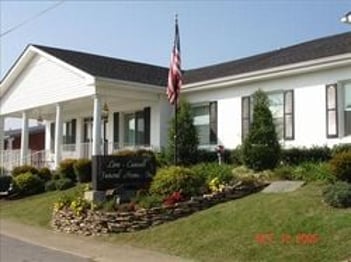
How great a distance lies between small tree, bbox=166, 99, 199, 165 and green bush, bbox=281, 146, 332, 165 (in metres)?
4.66

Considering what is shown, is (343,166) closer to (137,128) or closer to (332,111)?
(332,111)

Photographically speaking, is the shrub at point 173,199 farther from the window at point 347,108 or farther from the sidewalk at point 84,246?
the window at point 347,108

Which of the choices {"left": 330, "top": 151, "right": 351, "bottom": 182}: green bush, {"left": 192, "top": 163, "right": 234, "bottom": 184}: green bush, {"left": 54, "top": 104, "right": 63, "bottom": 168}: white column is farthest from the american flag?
{"left": 54, "top": 104, "right": 63, "bottom": 168}: white column

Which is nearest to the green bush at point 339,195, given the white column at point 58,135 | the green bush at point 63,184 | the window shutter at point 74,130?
the green bush at point 63,184

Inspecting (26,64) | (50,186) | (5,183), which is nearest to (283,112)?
(50,186)

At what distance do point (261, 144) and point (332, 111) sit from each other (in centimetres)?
273

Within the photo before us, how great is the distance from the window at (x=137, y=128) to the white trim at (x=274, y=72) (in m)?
2.84

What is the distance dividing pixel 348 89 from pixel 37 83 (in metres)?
16.4

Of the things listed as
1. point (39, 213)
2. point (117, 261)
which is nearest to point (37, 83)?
point (39, 213)

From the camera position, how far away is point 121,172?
19266mm

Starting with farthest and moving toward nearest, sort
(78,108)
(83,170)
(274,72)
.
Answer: (78,108) < (83,170) < (274,72)

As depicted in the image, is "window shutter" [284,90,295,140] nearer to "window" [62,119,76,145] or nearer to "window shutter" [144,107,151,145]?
"window shutter" [144,107,151,145]

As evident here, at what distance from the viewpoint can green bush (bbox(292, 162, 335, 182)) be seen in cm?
1820

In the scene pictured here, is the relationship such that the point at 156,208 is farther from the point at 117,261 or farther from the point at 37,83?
the point at 37,83
